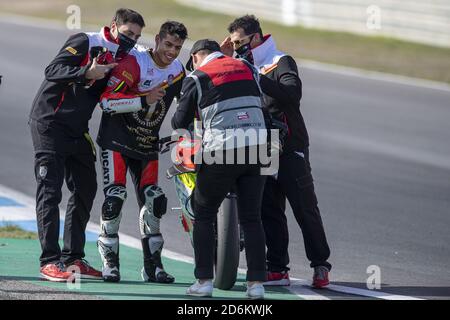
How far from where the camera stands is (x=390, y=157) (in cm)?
1570

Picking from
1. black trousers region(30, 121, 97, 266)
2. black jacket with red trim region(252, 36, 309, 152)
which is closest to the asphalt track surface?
black jacket with red trim region(252, 36, 309, 152)

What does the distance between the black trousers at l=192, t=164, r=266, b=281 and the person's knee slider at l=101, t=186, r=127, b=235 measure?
808 millimetres

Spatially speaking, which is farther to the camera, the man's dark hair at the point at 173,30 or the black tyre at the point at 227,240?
the man's dark hair at the point at 173,30

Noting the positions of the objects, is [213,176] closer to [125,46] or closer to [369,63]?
[125,46]

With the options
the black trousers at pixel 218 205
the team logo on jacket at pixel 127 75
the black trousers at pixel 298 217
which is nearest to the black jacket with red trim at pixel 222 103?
the black trousers at pixel 218 205

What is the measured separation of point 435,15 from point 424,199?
1249 centimetres

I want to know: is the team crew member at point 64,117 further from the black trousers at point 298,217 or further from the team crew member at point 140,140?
the black trousers at point 298,217

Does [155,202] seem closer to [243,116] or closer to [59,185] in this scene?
[59,185]

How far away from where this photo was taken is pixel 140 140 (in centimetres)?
845

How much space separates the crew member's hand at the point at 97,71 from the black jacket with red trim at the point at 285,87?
1263 mm

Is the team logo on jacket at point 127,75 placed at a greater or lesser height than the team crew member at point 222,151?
greater

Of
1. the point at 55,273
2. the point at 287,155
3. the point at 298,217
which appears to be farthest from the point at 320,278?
the point at 55,273

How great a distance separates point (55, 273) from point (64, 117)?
119 centimetres

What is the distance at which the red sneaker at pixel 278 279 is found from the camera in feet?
28.6
